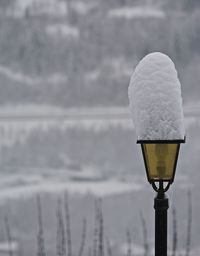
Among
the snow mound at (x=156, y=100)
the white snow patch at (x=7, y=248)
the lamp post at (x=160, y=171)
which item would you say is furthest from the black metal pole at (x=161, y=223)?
the white snow patch at (x=7, y=248)

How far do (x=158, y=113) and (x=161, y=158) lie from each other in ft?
0.41

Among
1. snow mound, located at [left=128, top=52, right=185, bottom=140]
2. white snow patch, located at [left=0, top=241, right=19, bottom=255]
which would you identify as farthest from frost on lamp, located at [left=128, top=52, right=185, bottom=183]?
white snow patch, located at [left=0, top=241, right=19, bottom=255]

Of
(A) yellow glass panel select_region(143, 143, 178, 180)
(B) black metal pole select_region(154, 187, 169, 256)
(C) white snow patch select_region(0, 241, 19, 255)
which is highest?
(A) yellow glass panel select_region(143, 143, 178, 180)

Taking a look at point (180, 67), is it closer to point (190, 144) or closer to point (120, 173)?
point (190, 144)

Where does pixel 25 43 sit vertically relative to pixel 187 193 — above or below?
above

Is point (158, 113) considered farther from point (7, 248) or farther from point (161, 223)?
point (7, 248)

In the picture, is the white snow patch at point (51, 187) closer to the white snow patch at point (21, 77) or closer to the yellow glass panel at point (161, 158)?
the white snow patch at point (21, 77)

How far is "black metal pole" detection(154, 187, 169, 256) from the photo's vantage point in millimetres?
1729

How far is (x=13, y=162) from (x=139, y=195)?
14.7 ft

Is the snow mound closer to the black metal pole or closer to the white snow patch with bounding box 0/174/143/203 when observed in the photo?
the black metal pole

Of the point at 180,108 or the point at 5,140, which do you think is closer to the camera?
the point at 180,108

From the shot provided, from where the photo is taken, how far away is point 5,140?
67.3 ft

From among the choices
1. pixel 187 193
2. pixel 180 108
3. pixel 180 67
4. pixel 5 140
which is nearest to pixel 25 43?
pixel 5 140

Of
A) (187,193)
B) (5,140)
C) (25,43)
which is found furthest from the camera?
(5,140)
